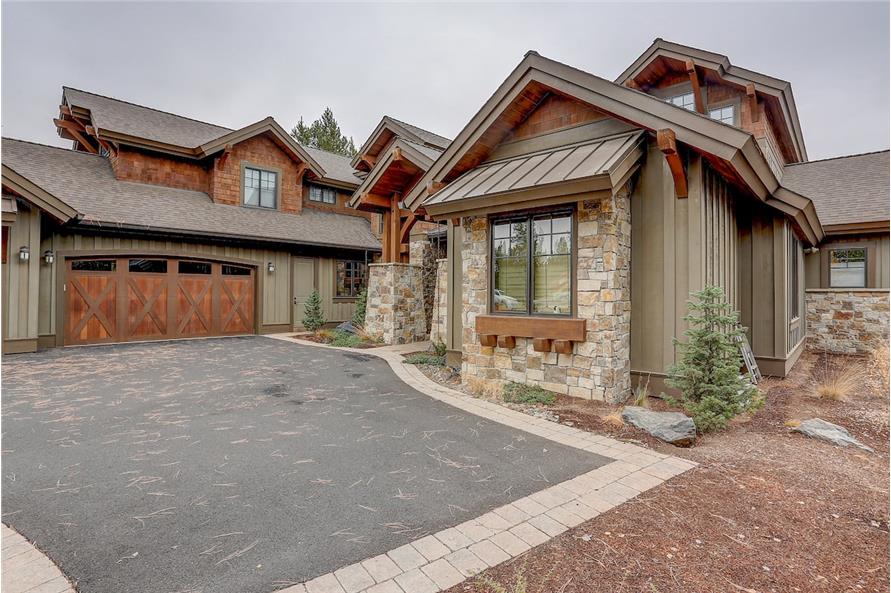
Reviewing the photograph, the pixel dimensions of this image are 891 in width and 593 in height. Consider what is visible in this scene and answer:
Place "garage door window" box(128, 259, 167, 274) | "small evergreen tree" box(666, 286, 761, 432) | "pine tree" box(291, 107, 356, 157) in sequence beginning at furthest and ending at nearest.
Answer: "pine tree" box(291, 107, 356, 157)
"garage door window" box(128, 259, 167, 274)
"small evergreen tree" box(666, 286, 761, 432)

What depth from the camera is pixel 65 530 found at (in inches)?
106

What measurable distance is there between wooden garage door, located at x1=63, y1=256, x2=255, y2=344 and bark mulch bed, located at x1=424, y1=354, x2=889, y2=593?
40.0ft

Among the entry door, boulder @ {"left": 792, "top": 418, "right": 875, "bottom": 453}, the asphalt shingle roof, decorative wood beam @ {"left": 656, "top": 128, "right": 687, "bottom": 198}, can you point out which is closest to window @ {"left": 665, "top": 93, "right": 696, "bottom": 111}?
the asphalt shingle roof

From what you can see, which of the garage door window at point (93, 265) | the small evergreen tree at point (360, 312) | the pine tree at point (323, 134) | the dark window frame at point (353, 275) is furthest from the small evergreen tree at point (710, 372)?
the pine tree at point (323, 134)

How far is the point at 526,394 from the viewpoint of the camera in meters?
6.04

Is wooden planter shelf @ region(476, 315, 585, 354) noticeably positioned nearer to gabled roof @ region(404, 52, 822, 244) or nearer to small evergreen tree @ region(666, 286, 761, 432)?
small evergreen tree @ region(666, 286, 761, 432)

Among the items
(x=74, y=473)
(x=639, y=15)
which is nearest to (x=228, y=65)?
(x=639, y=15)

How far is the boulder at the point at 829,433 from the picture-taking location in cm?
427

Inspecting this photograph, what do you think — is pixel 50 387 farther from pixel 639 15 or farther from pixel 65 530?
pixel 639 15

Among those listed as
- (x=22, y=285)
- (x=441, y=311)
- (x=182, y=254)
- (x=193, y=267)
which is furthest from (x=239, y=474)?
(x=193, y=267)

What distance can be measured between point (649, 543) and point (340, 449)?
8.91 ft

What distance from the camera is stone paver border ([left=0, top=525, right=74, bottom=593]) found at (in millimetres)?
2176

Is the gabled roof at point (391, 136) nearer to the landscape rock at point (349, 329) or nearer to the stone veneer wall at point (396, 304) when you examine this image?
the stone veneer wall at point (396, 304)

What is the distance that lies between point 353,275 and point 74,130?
33.4 feet
